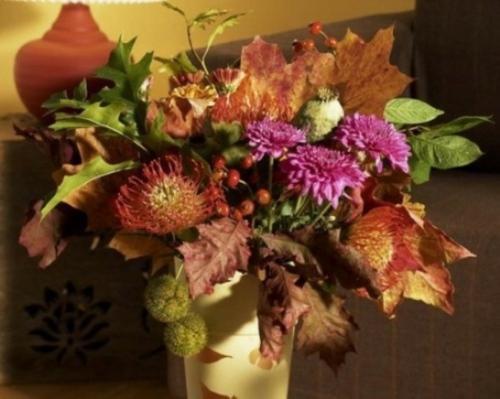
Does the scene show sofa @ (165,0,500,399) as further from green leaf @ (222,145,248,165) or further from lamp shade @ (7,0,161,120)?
green leaf @ (222,145,248,165)

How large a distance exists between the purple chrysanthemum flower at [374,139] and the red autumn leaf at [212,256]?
11cm

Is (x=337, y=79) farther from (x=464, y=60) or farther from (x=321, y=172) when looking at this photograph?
(x=464, y=60)

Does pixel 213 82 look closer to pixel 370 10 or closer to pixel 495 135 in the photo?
pixel 495 135

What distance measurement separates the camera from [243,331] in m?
0.83

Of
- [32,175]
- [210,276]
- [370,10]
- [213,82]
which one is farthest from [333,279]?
[370,10]

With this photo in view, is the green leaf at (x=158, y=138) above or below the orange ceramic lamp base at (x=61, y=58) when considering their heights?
above

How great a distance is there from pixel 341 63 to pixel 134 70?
17cm

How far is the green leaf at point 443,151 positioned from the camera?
32.1 inches

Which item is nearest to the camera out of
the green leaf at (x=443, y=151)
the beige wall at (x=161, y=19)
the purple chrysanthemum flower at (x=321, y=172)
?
the purple chrysanthemum flower at (x=321, y=172)

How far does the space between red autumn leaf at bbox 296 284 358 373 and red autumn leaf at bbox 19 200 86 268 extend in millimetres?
220

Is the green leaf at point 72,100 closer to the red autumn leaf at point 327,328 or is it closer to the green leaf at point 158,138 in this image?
the green leaf at point 158,138

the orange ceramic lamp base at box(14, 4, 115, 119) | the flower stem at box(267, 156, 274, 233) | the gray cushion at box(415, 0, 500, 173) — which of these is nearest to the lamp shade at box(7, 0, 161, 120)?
the orange ceramic lamp base at box(14, 4, 115, 119)

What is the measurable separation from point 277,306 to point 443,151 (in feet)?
0.66

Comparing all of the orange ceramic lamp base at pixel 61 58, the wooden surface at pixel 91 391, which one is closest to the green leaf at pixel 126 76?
the orange ceramic lamp base at pixel 61 58
